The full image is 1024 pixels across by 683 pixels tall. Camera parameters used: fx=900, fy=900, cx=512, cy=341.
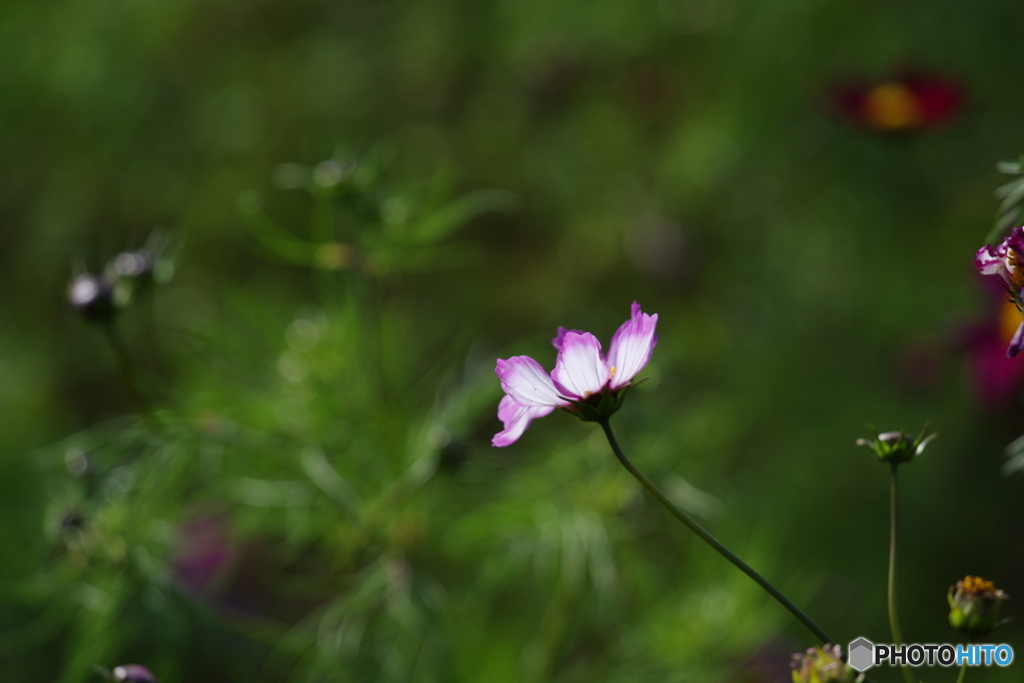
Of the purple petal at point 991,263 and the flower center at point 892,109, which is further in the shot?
the flower center at point 892,109

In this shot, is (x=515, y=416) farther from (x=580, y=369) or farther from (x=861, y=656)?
(x=861, y=656)

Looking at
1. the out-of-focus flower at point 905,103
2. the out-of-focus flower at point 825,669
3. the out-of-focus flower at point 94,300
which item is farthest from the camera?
the out-of-focus flower at point 905,103

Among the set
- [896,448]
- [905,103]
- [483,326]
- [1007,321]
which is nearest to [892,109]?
[905,103]

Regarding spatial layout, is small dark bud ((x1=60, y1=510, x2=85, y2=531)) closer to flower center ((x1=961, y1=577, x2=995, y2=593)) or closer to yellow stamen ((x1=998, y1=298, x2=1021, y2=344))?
flower center ((x1=961, y1=577, x2=995, y2=593))

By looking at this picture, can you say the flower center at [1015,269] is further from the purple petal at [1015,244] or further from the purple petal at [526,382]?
the purple petal at [526,382]

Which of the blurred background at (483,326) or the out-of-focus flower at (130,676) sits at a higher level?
the blurred background at (483,326)

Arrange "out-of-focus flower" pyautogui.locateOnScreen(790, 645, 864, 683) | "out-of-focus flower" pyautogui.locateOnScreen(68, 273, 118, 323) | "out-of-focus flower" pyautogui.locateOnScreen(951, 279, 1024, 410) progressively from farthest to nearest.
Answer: "out-of-focus flower" pyautogui.locateOnScreen(951, 279, 1024, 410)
"out-of-focus flower" pyautogui.locateOnScreen(68, 273, 118, 323)
"out-of-focus flower" pyautogui.locateOnScreen(790, 645, 864, 683)

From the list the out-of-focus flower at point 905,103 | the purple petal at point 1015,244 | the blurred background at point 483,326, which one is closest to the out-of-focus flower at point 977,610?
the purple petal at point 1015,244

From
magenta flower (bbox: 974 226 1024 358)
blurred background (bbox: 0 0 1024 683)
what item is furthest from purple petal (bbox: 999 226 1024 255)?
blurred background (bbox: 0 0 1024 683)
